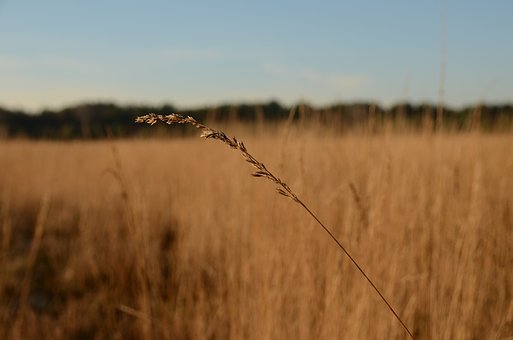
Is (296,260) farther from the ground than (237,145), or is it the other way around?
(237,145)

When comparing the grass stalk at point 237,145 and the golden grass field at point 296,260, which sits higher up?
the grass stalk at point 237,145

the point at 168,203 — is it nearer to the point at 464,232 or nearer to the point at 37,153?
the point at 464,232

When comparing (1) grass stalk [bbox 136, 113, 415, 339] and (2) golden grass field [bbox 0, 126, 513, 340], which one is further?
(2) golden grass field [bbox 0, 126, 513, 340]

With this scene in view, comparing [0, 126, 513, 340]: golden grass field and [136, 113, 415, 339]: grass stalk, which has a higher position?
[136, 113, 415, 339]: grass stalk

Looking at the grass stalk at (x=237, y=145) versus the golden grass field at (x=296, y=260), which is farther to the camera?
the golden grass field at (x=296, y=260)

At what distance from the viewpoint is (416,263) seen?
1.83 meters

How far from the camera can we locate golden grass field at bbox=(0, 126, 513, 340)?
1.28 m

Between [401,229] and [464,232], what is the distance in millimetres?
192

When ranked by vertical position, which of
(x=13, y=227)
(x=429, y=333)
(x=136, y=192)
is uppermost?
(x=136, y=192)

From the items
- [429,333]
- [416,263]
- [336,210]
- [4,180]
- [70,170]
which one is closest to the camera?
[429,333]

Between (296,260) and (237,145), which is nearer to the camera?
(237,145)

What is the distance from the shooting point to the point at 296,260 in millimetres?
1356

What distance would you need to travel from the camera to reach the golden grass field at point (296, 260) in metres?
1.28

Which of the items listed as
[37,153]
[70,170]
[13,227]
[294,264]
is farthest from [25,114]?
[294,264]
